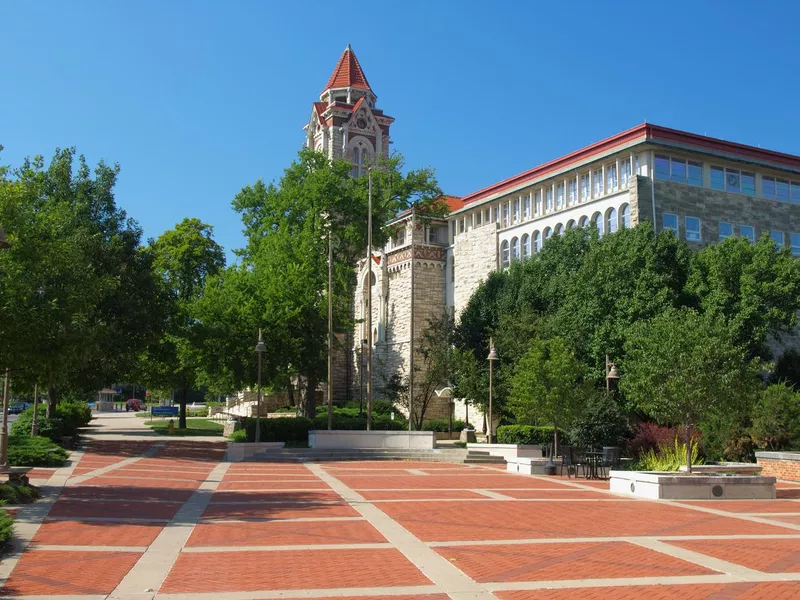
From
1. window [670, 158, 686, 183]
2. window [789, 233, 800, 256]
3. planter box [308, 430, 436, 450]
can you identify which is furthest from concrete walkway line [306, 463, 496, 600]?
window [789, 233, 800, 256]

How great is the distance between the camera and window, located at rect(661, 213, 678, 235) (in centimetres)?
4116

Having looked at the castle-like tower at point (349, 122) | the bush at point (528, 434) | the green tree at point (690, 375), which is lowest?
the bush at point (528, 434)

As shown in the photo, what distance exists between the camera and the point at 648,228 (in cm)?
3838

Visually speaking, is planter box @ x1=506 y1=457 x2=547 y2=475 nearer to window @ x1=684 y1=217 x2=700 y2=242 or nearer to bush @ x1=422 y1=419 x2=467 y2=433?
window @ x1=684 y1=217 x2=700 y2=242

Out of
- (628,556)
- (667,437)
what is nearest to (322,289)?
(667,437)

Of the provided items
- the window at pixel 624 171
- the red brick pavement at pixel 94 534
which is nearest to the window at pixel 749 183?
the window at pixel 624 171

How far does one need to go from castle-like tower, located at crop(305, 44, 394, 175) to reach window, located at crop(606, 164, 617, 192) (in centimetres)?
4097

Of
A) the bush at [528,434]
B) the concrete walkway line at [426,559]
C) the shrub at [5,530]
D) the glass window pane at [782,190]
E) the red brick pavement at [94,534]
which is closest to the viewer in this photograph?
the concrete walkway line at [426,559]

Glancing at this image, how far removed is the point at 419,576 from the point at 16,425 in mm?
28351

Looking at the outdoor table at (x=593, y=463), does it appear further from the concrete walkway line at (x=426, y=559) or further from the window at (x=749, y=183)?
the window at (x=749, y=183)

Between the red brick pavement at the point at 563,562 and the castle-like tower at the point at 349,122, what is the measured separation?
236 feet

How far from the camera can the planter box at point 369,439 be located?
108 ft

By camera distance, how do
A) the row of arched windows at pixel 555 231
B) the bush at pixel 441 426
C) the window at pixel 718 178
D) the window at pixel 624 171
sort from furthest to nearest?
the bush at pixel 441 426 → the window at pixel 718 178 → the window at pixel 624 171 → the row of arched windows at pixel 555 231

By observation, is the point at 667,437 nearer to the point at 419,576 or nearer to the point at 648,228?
the point at 648,228
